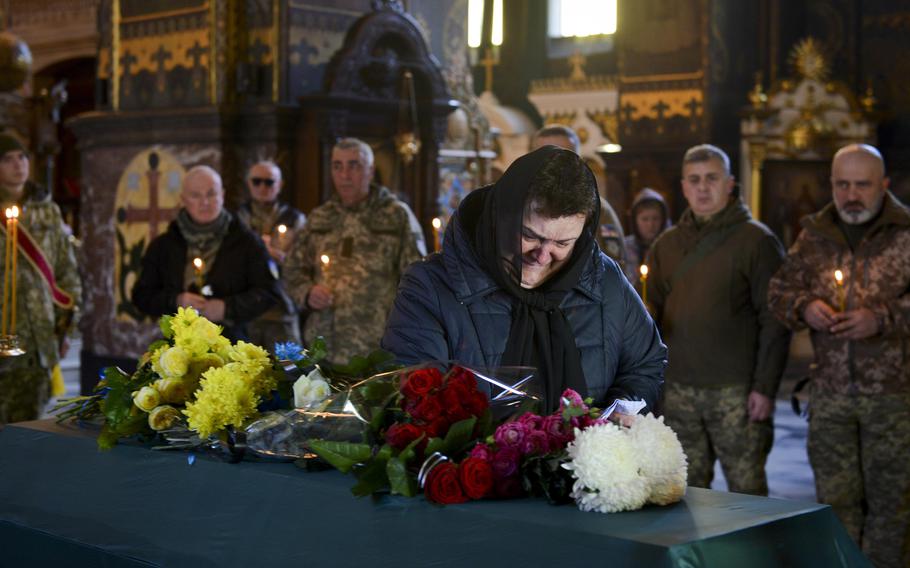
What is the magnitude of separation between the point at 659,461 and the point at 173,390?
4.43 feet

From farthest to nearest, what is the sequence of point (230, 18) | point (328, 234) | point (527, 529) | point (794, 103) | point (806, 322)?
point (794, 103) → point (230, 18) → point (328, 234) → point (806, 322) → point (527, 529)

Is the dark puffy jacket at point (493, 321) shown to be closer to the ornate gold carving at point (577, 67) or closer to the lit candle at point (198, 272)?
the lit candle at point (198, 272)

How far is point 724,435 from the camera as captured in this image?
22.0 feet

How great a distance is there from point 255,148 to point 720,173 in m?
4.33

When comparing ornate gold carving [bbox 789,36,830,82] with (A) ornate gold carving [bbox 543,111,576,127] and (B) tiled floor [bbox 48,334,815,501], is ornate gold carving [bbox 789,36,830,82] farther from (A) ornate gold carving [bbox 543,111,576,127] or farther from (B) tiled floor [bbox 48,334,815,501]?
(A) ornate gold carving [bbox 543,111,576,127]

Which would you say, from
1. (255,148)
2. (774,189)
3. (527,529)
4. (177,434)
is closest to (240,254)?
(255,148)

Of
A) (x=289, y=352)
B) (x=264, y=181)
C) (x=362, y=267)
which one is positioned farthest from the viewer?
(x=264, y=181)

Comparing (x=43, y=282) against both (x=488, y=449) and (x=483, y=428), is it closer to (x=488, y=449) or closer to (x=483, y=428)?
(x=483, y=428)

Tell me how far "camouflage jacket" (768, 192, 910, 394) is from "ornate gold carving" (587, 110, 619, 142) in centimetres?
1674

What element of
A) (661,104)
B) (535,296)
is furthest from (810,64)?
(535,296)

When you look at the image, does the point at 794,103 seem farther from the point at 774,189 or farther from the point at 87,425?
the point at 87,425

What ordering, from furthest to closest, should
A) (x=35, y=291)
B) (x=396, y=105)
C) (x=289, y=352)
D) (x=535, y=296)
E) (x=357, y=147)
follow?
(x=396, y=105), (x=357, y=147), (x=35, y=291), (x=289, y=352), (x=535, y=296)

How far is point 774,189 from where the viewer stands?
17766 millimetres

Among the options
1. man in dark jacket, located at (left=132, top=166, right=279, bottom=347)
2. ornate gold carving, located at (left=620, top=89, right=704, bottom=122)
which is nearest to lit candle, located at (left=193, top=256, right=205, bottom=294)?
man in dark jacket, located at (left=132, top=166, right=279, bottom=347)
